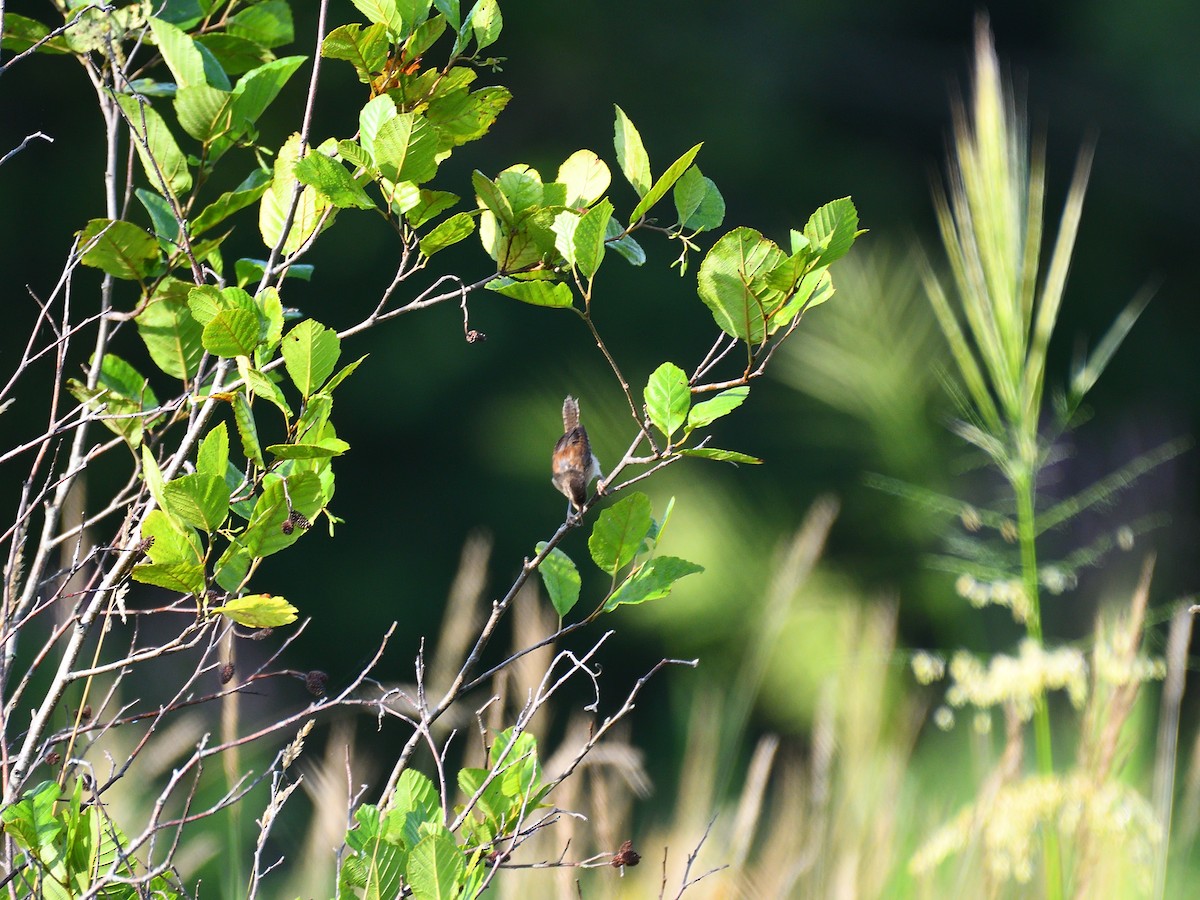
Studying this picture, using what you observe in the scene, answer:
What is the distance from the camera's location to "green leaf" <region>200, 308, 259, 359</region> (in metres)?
0.47

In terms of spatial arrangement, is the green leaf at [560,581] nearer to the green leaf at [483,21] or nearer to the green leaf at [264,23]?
the green leaf at [483,21]

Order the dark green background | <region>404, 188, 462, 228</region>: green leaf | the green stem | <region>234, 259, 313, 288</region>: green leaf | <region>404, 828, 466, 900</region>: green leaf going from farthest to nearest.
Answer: the dark green background < the green stem < <region>234, 259, 313, 288</region>: green leaf < <region>404, 188, 462, 228</region>: green leaf < <region>404, 828, 466, 900</region>: green leaf

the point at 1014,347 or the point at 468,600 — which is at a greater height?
the point at 1014,347

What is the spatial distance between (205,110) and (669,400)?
269 millimetres

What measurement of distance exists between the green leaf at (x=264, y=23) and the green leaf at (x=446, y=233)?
238mm

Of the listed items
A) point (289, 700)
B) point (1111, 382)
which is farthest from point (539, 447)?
point (1111, 382)

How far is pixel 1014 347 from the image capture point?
0.98m

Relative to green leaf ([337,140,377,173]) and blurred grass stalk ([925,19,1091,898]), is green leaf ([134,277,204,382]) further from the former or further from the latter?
blurred grass stalk ([925,19,1091,898])

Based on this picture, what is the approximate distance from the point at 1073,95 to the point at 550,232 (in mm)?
3186

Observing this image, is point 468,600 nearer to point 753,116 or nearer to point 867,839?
point 867,839

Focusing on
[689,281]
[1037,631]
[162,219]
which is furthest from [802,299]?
[689,281]

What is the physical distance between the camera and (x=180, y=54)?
578 mm

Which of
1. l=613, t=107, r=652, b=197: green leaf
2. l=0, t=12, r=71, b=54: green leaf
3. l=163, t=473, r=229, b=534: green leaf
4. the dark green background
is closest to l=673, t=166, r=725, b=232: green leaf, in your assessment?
l=613, t=107, r=652, b=197: green leaf

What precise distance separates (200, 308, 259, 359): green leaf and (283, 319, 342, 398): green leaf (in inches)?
0.6
